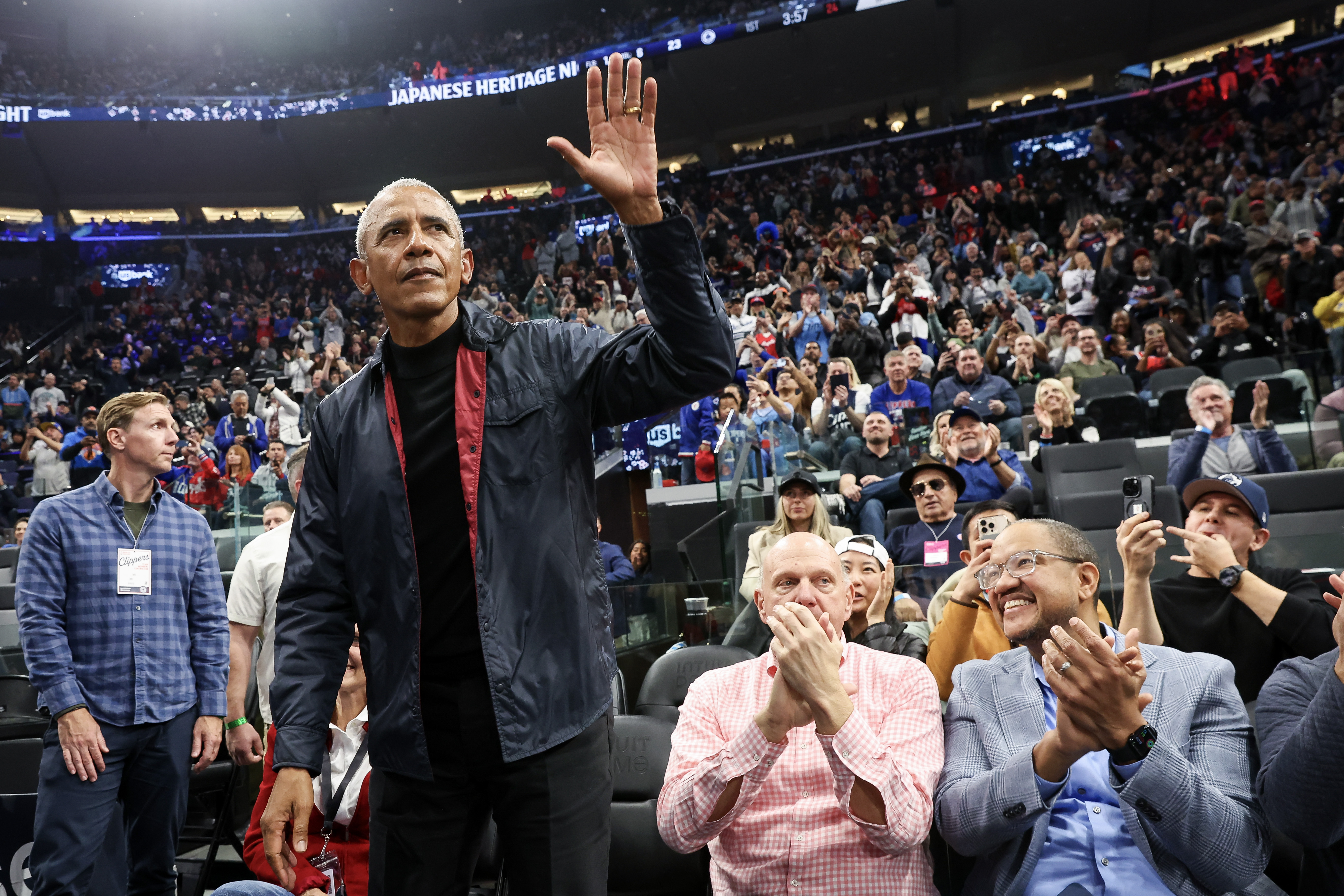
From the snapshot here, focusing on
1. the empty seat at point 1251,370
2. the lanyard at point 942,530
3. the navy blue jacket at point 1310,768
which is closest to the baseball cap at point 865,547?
the navy blue jacket at point 1310,768

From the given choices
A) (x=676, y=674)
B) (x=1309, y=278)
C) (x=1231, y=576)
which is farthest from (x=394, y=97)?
(x=1231, y=576)

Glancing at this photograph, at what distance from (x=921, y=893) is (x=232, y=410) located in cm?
1135

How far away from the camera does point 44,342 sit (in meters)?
19.9

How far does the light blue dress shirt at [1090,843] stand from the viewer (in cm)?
188

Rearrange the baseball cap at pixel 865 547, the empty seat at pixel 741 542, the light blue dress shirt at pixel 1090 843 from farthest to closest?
1. the empty seat at pixel 741 542
2. the baseball cap at pixel 865 547
3. the light blue dress shirt at pixel 1090 843

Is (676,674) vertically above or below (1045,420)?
below

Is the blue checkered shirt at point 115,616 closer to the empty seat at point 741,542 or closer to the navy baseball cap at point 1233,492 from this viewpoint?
the empty seat at point 741,542

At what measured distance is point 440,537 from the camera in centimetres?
151

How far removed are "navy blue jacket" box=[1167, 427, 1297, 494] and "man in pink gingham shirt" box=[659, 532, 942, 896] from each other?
3898 mm

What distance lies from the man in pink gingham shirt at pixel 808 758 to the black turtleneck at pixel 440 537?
521 millimetres

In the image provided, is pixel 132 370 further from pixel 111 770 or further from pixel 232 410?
pixel 111 770

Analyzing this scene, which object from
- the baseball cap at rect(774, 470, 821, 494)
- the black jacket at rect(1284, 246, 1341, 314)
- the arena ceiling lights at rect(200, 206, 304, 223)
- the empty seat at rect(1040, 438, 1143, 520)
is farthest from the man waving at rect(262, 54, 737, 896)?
the arena ceiling lights at rect(200, 206, 304, 223)

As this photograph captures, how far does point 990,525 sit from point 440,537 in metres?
2.71

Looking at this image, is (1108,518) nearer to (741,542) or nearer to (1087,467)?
(1087,467)
